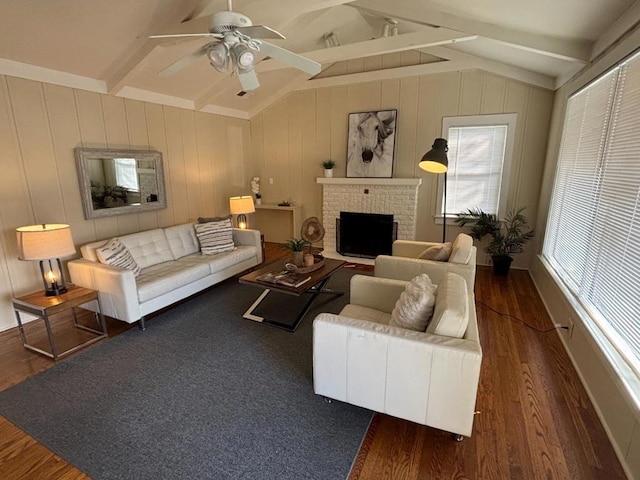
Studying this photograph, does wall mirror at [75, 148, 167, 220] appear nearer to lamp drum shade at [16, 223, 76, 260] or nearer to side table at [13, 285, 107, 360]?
lamp drum shade at [16, 223, 76, 260]

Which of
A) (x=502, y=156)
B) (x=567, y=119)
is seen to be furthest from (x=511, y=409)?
(x=502, y=156)

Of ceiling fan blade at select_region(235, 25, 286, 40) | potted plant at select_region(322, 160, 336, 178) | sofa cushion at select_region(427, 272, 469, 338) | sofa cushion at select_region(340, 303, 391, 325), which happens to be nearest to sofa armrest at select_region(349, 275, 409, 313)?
sofa cushion at select_region(340, 303, 391, 325)

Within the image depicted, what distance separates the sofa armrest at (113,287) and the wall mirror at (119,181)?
970 millimetres

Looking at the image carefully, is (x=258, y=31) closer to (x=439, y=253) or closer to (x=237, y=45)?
(x=237, y=45)

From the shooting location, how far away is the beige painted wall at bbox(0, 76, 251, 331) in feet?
10.1

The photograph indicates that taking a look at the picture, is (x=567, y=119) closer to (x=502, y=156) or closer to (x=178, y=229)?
(x=502, y=156)

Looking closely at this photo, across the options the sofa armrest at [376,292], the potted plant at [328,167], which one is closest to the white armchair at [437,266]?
the sofa armrest at [376,292]

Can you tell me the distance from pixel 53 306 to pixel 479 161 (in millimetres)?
5354

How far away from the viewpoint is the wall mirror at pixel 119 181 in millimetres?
3678

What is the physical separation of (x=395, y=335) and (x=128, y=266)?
2.82m

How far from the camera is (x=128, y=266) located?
327 centimetres

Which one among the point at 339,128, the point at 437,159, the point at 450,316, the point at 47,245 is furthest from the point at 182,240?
the point at 450,316

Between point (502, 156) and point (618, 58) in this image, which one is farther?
point (502, 156)

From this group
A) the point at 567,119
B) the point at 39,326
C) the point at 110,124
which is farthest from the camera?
the point at 110,124
